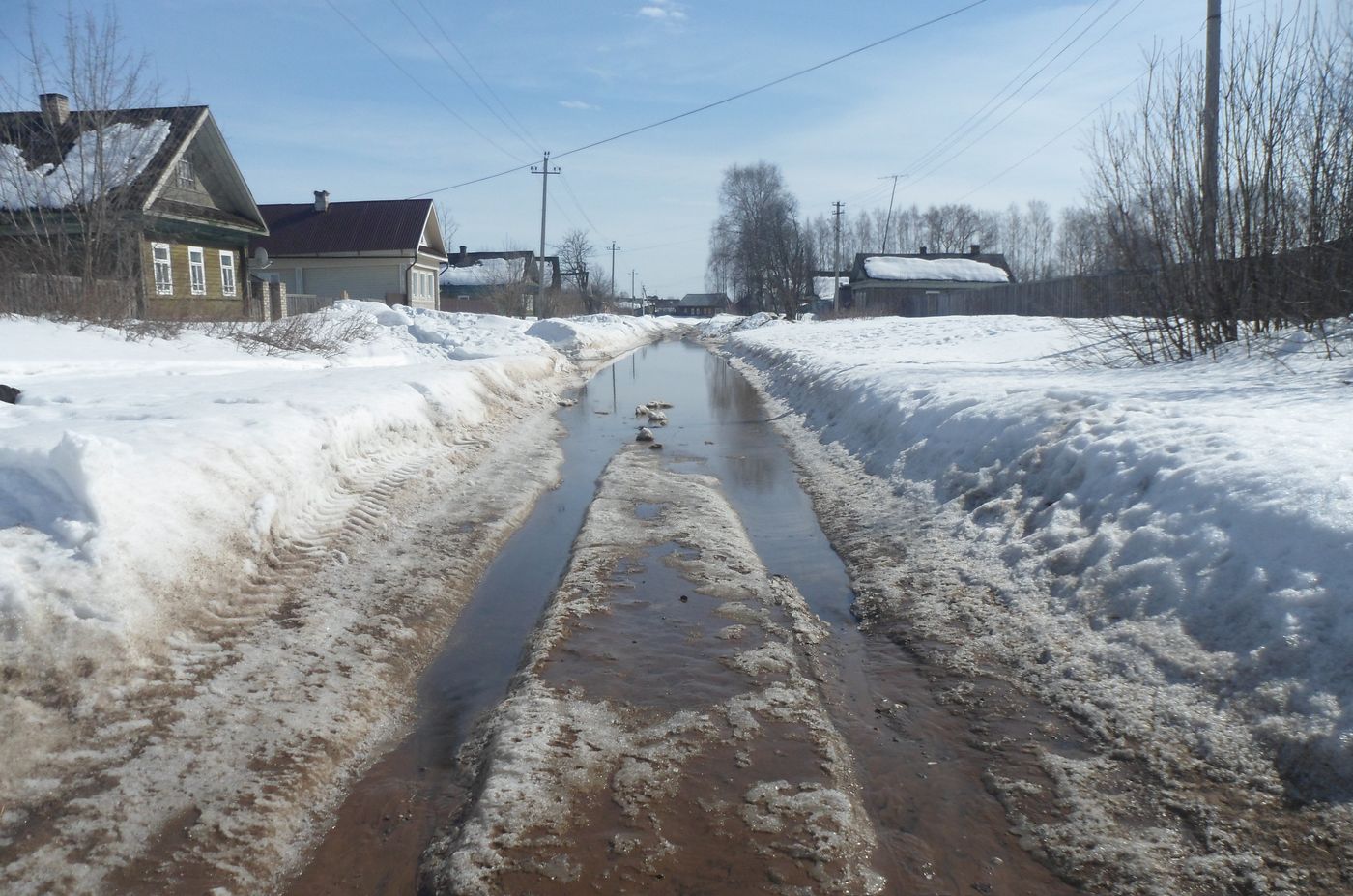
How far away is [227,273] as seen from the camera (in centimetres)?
2700

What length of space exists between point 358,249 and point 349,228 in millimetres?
1682

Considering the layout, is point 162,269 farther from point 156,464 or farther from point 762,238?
point 762,238

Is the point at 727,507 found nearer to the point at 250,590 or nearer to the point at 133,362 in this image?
the point at 250,590

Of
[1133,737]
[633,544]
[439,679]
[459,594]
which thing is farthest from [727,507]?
[1133,737]

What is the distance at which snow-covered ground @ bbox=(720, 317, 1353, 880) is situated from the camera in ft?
10.3

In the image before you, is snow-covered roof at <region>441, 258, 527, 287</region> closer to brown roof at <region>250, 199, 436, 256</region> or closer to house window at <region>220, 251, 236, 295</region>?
brown roof at <region>250, 199, 436, 256</region>

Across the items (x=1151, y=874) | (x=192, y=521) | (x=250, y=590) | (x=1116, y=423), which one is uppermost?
(x=1116, y=423)

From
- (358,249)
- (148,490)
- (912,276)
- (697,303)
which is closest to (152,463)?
(148,490)

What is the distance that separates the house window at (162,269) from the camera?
23.5m

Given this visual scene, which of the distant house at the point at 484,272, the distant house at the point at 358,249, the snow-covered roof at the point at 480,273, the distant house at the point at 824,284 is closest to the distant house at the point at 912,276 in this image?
the distant house at the point at 824,284

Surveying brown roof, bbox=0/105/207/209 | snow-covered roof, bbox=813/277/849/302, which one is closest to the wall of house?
brown roof, bbox=0/105/207/209

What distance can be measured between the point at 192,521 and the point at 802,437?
305 inches

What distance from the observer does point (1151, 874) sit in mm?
2604

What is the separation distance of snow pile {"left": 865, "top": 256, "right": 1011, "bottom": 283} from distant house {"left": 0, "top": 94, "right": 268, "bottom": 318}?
148ft
